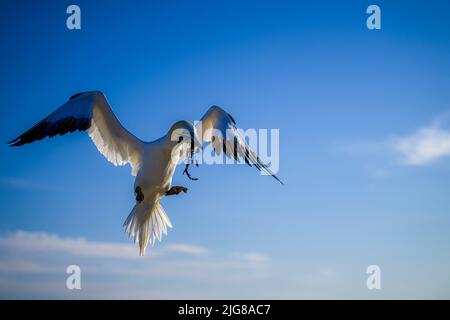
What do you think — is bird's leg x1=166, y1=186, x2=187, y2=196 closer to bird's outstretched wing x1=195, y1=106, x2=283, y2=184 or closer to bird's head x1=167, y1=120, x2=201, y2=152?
bird's head x1=167, y1=120, x2=201, y2=152

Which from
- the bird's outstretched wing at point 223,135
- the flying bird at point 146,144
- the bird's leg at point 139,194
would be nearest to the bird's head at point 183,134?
the flying bird at point 146,144

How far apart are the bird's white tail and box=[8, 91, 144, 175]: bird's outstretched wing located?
64cm

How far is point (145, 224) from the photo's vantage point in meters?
6.91

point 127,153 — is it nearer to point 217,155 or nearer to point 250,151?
point 217,155

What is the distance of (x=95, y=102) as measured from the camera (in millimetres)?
6840

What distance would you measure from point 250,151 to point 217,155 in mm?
723

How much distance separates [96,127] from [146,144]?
2.73 feet

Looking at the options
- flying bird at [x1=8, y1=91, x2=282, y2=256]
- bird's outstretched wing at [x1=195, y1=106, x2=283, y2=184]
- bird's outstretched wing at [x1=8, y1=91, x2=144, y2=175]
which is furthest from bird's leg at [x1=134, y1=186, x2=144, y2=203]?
bird's outstretched wing at [x1=195, y1=106, x2=283, y2=184]

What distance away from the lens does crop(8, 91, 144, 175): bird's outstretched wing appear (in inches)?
255

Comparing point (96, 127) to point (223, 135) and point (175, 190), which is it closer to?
point (175, 190)

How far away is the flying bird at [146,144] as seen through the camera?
6270 millimetres

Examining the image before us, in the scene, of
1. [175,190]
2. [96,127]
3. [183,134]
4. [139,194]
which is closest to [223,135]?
[183,134]
